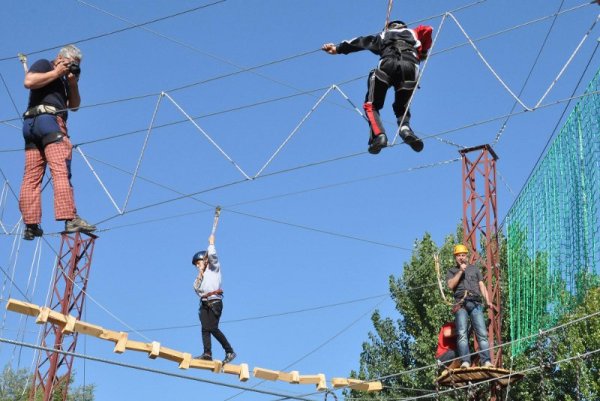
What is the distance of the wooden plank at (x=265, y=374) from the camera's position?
981 cm

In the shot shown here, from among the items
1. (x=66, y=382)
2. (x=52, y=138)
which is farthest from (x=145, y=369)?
(x=66, y=382)

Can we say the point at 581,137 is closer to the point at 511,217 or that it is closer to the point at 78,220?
the point at 511,217

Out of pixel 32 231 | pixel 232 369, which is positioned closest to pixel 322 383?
pixel 232 369

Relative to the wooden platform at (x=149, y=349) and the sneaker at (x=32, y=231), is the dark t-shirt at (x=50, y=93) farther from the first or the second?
the wooden platform at (x=149, y=349)

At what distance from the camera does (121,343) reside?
9273 mm

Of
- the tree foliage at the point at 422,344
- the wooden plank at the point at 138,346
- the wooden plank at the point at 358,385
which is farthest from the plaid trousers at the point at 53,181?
the tree foliage at the point at 422,344

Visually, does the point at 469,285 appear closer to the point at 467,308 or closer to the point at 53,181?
the point at 467,308

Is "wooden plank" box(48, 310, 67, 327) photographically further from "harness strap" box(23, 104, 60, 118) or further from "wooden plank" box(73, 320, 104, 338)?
"harness strap" box(23, 104, 60, 118)

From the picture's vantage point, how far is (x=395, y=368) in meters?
20.6

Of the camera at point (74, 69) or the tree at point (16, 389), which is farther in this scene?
the tree at point (16, 389)

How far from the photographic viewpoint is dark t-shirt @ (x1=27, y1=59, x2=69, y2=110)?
7.98m

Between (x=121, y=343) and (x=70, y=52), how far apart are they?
2650 mm

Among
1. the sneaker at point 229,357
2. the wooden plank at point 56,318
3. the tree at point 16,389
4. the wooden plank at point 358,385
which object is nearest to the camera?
the wooden plank at point 56,318

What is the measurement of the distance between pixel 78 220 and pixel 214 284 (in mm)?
2230
